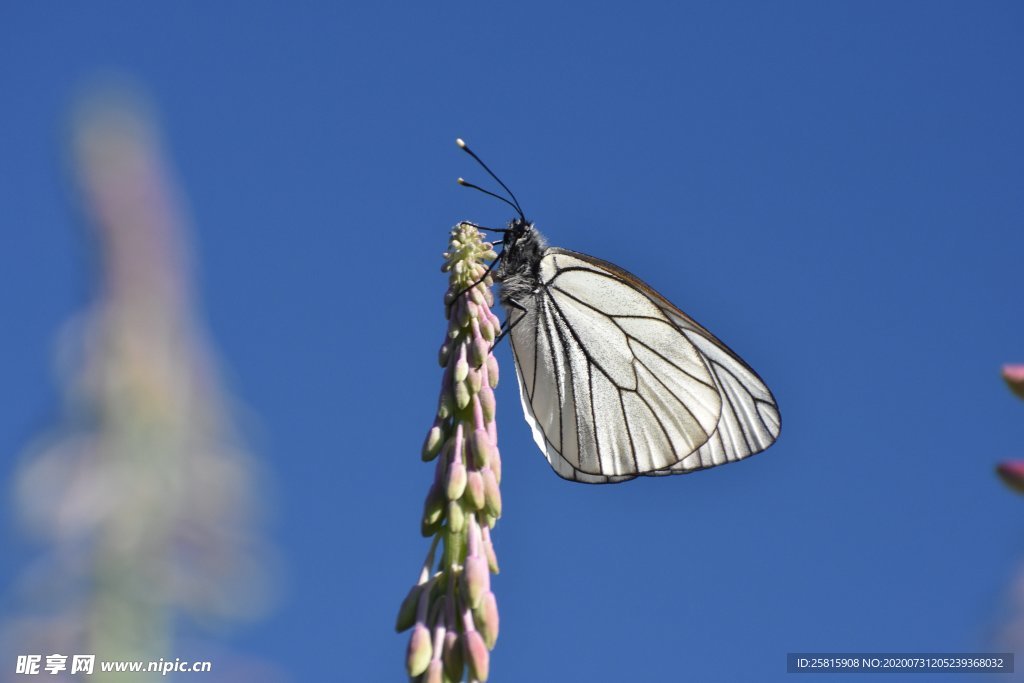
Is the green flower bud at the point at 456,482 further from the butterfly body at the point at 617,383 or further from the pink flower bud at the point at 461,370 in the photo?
the butterfly body at the point at 617,383

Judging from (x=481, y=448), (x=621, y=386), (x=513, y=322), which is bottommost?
(x=481, y=448)

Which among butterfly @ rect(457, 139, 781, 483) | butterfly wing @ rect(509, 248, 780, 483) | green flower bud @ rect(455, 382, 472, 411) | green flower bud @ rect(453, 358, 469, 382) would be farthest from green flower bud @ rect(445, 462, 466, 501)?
butterfly wing @ rect(509, 248, 780, 483)

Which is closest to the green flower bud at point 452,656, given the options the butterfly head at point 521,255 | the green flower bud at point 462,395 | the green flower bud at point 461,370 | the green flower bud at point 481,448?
the green flower bud at point 481,448

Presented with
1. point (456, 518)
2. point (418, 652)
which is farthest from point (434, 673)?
point (456, 518)

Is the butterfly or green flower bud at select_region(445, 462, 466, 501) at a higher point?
the butterfly

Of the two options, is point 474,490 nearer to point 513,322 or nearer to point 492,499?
point 492,499

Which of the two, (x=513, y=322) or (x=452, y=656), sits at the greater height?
(x=513, y=322)

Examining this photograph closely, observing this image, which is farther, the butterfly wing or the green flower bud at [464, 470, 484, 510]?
the butterfly wing

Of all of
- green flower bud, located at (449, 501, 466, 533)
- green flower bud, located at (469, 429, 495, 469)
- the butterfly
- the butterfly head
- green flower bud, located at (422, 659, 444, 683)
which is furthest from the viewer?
the butterfly

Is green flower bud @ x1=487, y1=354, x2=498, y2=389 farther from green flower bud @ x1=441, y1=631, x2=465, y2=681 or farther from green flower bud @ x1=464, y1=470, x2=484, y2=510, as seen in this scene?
green flower bud @ x1=441, y1=631, x2=465, y2=681
